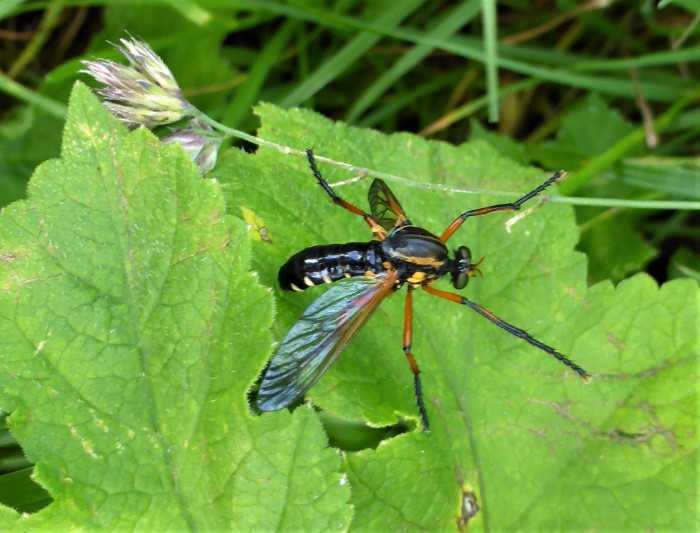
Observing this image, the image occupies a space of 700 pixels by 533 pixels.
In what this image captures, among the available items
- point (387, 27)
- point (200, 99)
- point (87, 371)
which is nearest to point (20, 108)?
point (200, 99)

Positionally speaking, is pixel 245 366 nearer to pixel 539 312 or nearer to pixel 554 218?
pixel 539 312

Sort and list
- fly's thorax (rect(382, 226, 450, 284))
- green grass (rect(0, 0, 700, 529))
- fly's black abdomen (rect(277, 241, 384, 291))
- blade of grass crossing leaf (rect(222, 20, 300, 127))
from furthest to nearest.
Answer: blade of grass crossing leaf (rect(222, 20, 300, 127)) → fly's thorax (rect(382, 226, 450, 284)) → green grass (rect(0, 0, 700, 529)) → fly's black abdomen (rect(277, 241, 384, 291))

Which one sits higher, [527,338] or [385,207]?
[385,207]

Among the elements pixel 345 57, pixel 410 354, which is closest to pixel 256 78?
pixel 345 57

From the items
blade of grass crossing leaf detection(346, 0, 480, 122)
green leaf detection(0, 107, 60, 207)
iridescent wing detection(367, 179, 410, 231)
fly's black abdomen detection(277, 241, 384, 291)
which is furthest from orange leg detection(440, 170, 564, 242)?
green leaf detection(0, 107, 60, 207)

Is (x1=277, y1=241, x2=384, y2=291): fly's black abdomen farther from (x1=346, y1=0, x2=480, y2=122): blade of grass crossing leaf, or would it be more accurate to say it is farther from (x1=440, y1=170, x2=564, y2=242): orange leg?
(x1=346, y1=0, x2=480, y2=122): blade of grass crossing leaf

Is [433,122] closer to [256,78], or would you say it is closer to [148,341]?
[256,78]
